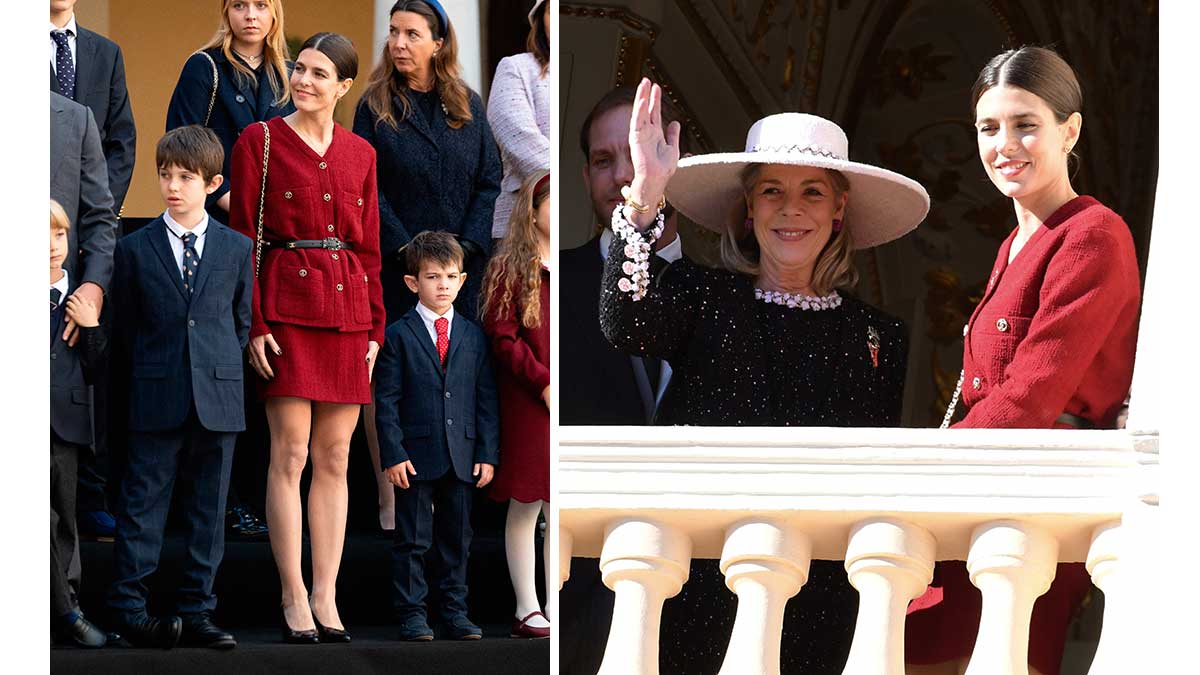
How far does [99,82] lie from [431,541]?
1329 mm

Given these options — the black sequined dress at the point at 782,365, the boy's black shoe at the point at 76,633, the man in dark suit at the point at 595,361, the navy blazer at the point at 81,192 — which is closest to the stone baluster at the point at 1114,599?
the black sequined dress at the point at 782,365

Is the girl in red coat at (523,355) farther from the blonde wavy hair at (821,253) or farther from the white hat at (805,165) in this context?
the blonde wavy hair at (821,253)

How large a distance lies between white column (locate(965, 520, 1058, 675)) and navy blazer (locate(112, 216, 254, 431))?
200 centimetres

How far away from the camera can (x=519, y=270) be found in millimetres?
4371

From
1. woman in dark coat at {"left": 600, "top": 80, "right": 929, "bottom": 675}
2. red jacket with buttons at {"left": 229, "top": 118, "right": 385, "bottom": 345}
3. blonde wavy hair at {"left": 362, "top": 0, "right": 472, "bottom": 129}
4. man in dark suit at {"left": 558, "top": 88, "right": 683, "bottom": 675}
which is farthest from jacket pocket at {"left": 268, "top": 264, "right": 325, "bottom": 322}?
woman in dark coat at {"left": 600, "top": 80, "right": 929, "bottom": 675}

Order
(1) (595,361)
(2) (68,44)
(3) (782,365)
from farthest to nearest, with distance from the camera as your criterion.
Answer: (1) (595,361), (2) (68,44), (3) (782,365)

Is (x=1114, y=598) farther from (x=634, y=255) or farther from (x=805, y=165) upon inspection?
(x=805, y=165)

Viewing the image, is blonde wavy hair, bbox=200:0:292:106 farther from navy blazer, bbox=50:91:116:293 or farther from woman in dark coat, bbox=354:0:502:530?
navy blazer, bbox=50:91:116:293

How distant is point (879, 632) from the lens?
2615mm

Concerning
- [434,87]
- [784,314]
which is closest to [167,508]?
[434,87]

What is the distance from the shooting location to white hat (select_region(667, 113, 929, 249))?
3.72m

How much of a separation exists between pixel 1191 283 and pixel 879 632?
79cm

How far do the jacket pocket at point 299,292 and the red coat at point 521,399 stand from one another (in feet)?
1.39
